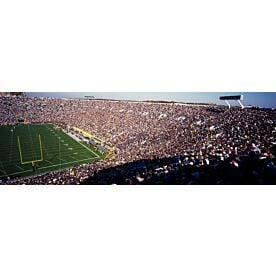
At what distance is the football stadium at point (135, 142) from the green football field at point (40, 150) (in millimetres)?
43

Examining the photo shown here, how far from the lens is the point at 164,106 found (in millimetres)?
10867

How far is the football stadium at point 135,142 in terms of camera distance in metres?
6.87

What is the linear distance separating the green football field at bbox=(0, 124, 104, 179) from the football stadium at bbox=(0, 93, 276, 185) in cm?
4

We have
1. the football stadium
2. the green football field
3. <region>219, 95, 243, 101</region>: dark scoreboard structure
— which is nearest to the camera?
the football stadium

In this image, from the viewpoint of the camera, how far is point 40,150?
13.8 meters

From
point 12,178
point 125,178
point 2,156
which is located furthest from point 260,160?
point 2,156

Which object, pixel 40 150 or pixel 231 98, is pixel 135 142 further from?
pixel 40 150

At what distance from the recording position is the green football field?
37.7 feet

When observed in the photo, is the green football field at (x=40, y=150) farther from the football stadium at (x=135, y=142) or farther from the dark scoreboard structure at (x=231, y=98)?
the dark scoreboard structure at (x=231, y=98)

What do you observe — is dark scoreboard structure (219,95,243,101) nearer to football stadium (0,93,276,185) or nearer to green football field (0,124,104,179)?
football stadium (0,93,276,185)

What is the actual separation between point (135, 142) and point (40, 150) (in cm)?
606

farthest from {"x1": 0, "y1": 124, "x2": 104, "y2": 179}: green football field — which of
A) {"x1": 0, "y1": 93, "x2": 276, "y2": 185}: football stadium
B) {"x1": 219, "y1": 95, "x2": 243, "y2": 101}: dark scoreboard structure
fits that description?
{"x1": 219, "y1": 95, "x2": 243, "y2": 101}: dark scoreboard structure

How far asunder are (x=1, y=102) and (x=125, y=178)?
9.20 m
